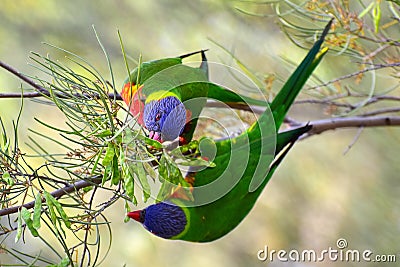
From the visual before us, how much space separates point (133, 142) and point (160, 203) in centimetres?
15

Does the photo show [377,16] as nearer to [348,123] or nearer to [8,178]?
[348,123]

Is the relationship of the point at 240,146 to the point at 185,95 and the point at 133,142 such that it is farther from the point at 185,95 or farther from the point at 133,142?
the point at 133,142

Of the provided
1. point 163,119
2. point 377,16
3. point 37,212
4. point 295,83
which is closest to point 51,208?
point 37,212

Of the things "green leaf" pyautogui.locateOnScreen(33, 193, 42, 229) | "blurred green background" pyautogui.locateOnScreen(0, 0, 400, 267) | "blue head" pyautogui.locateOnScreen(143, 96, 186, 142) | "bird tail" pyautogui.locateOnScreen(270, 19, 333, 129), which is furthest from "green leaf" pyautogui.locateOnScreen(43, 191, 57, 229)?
"blurred green background" pyautogui.locateOnScreen(0, 0, 400, 267)

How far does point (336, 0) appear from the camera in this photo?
2.27 ft

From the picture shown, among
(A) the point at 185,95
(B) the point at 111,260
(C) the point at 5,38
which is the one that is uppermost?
(C) the point at 5,38

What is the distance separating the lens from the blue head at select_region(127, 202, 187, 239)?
0.51 metres

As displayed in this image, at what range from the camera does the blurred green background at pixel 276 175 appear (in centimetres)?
133

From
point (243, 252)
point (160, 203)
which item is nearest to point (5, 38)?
point (243, 252)

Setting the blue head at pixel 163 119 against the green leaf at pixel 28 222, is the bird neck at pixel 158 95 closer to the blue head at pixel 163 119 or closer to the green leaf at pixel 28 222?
the blue head at pixel 163 119

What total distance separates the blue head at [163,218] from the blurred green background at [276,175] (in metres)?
0.83

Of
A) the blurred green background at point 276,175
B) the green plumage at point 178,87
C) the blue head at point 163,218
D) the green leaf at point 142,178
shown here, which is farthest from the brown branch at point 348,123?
the blurred green background at point 276,175

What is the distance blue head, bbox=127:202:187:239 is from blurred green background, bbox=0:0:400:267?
83 cm

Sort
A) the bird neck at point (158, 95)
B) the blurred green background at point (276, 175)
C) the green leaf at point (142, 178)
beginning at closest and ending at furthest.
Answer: the green leaf at point (142, 178) → the bird neck at point (158, 95) → the blurred green background at point (276, 175)
